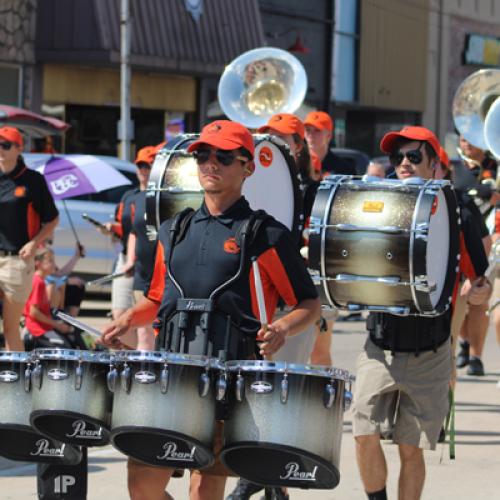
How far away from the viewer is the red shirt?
11961 mm

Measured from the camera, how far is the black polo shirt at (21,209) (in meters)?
10.5

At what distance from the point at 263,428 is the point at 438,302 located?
1.73m

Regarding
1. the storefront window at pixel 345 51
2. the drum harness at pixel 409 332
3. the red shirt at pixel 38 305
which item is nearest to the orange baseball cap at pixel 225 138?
the drum harness at pixel 409 332

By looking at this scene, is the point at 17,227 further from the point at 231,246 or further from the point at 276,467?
the point at 276,467

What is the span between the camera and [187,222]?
18.0 ft

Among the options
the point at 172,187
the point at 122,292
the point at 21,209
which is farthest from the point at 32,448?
the point at 122,292

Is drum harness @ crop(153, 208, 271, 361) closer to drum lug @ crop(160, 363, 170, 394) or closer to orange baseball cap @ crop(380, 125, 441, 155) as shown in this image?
drum lug @ crop(160, 363, 170, 394)

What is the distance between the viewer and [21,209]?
34.6 ft

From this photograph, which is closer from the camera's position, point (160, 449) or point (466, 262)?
point (160, 449)

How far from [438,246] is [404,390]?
64 centimetres

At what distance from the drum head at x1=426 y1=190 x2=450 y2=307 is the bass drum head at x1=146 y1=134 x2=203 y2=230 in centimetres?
139

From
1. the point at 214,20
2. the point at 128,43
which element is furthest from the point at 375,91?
the point at 128,43

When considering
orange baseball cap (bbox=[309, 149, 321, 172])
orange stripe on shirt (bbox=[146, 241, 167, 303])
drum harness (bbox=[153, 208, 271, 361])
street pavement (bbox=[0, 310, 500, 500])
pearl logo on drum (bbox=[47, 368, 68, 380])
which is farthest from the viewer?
orange baseball cap (bbox=[309, 149, 321, 172])

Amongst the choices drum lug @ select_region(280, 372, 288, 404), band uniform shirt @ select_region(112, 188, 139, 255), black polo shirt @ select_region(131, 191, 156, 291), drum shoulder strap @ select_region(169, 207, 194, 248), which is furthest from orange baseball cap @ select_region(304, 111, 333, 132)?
drum lug @ select_region(280, 372, 288, 404)
